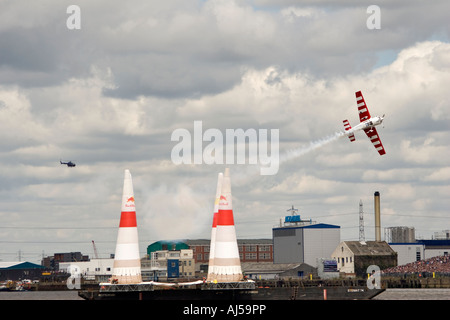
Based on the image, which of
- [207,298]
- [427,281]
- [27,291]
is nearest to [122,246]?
[207,298]

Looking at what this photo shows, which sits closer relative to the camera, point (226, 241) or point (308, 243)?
point (226, 241)

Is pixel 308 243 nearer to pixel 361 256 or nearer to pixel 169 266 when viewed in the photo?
pixel 361 256

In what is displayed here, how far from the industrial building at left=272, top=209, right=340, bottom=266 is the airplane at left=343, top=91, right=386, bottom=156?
75469 mm

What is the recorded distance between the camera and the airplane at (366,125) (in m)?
72.6

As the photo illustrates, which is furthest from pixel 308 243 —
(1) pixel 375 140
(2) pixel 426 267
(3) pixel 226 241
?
(3) pixel 226 241

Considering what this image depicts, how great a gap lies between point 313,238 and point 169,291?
82491mm

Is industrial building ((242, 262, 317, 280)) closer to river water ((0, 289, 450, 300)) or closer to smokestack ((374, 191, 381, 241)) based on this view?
smokestack ((374, 191, 381, 241))

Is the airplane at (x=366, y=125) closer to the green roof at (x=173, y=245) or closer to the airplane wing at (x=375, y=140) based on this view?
the airplane wing at (x=375, y=140)

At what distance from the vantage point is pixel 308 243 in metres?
149

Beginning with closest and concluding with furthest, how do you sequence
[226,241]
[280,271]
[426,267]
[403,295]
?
[226,241] → [403,295] → [426,267] → [280,271]

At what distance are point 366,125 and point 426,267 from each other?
228ft

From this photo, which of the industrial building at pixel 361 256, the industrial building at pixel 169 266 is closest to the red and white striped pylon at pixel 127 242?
the industrial building at pixel 361 256

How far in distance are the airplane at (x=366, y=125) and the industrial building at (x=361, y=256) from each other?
207ft
